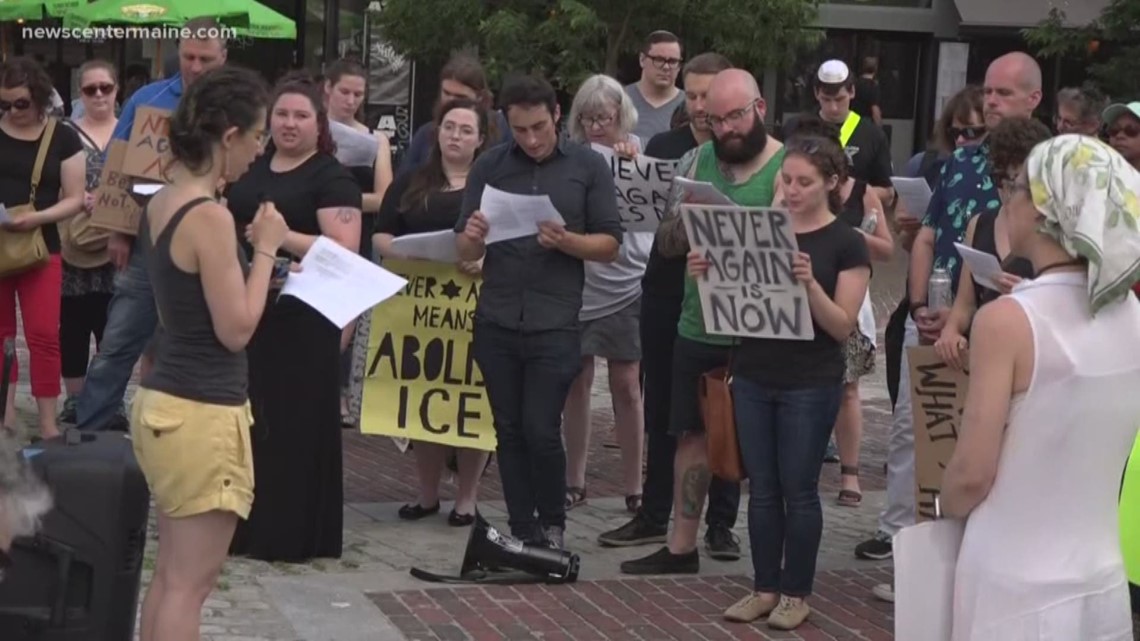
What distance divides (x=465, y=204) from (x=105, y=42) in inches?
676

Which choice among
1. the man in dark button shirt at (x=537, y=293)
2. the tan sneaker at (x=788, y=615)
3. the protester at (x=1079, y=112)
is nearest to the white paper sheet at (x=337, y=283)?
the man in dark button shirt at (x=537, y=293)

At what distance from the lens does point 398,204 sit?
26.1ft

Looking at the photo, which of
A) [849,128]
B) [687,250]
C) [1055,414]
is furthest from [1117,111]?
[1055,414]

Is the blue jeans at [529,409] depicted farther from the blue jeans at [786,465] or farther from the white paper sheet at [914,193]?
the white paper sheet at [914,193]

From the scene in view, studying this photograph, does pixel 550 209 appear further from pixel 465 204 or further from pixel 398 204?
pixel 398 204

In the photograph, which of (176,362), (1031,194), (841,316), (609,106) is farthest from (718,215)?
Result: (1031,194)

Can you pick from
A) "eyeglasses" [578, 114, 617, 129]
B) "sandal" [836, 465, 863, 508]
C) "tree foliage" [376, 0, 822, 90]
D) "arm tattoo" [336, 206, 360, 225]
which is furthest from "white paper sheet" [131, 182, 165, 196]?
"tree foliage" [376, 0, 822, 90]

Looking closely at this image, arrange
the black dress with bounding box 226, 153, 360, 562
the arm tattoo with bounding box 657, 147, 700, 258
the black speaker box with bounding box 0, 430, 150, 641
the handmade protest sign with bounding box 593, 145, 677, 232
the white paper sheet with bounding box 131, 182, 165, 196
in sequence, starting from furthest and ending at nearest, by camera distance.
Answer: the handmade protest sign with bounding box 593, 145, 677, 232, the white paper sheet with bounding box 131, 182, 165, 196, the black dress with bounding box 226, 153, 360, 562, the arm tattoo with bounding box 657, 147, 700, 258, the black speaker box with bounding box 0, 430, 150, 641

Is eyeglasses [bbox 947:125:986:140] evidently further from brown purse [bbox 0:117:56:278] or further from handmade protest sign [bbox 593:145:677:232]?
brown purse [bbox 0:117:56:278]

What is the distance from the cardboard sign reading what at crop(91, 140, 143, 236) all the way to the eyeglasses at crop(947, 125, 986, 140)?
3649mm

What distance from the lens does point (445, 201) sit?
7.82 m

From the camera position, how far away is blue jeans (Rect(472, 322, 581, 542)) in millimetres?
7043

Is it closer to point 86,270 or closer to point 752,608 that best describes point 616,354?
point 752,608

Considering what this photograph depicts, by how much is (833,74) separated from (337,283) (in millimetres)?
4488
